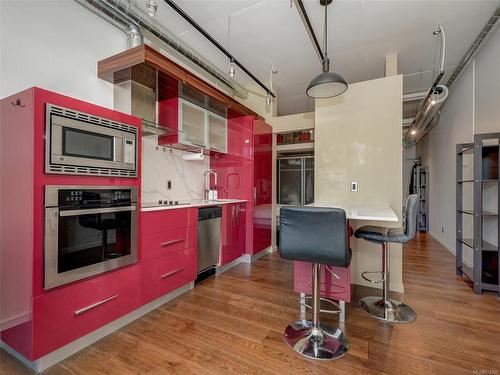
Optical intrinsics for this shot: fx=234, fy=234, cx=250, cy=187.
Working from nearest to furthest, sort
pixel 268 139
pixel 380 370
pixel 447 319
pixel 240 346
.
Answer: pixel 380 370 < pixel 240 346 < pixel 447 319 < pixel 268 139

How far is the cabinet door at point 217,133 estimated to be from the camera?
3.38 meters

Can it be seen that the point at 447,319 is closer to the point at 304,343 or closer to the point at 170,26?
the point at 304,343

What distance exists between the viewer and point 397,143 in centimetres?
271

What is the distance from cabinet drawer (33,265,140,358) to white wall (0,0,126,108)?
1.48m

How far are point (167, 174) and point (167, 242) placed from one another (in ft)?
3.56

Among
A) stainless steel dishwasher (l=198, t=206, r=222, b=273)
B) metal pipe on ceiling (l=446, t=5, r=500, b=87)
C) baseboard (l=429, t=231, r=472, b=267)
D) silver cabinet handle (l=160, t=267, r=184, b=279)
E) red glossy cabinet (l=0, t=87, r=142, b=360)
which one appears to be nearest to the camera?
red glossy cabinet (l=0, t=87, r=142, b=360)

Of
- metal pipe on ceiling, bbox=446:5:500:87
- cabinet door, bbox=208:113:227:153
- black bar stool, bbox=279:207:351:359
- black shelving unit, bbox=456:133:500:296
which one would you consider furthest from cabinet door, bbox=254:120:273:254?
metal pipe on ceiling, bbox=446:5:500:87

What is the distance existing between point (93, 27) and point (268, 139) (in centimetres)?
272

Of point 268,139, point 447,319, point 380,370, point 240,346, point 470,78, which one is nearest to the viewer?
point 380,370

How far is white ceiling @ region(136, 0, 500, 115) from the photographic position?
2.31m

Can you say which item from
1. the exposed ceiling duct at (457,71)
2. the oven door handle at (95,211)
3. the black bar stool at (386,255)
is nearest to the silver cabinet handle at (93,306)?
the oven door handle at (95,211)

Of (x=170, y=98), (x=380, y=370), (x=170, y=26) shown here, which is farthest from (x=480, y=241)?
(x=170, y=26)

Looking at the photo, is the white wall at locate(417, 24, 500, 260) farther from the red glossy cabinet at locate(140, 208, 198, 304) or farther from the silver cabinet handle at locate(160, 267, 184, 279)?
the silver cabinet handle at locate(160, 267, 184, 279)

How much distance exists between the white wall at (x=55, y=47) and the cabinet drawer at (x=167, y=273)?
5.40ft
